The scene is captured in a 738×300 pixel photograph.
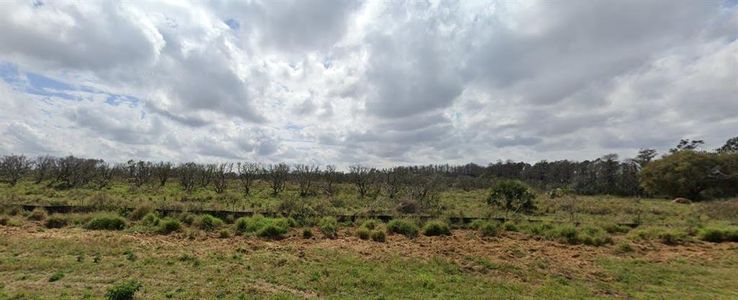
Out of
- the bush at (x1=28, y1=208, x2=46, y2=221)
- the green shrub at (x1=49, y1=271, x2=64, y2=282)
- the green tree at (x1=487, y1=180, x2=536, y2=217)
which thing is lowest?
the green shrub at (x1=49, y1=271, x2=64, y2=282)

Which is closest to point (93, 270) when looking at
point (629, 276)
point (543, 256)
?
point (543, 256)

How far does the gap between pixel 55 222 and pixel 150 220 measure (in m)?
3.63

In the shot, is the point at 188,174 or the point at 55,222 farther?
the point at 188,174

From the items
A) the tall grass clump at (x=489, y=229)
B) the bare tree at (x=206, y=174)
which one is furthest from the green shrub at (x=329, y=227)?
the bare tree at (x=206, y=174)

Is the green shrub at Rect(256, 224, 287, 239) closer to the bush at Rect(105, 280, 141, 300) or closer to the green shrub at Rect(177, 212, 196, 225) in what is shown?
the green shrub at Rect(177, 212, 196, 225)

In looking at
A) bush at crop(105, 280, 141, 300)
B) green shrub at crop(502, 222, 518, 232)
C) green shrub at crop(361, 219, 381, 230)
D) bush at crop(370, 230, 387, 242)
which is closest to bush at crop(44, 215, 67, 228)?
bush at crop(105, 280, 141, 300)

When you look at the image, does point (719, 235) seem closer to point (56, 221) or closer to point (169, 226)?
point (169, 226)

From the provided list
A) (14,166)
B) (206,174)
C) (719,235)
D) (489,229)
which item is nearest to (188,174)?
(206,174)

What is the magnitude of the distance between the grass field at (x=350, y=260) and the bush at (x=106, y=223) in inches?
7.3

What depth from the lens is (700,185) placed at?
47188 mm

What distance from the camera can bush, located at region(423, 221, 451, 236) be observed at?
53.5ft

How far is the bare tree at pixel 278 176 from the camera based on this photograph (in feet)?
131

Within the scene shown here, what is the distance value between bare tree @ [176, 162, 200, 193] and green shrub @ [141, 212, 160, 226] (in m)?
22.9

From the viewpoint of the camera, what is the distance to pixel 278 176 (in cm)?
4103
